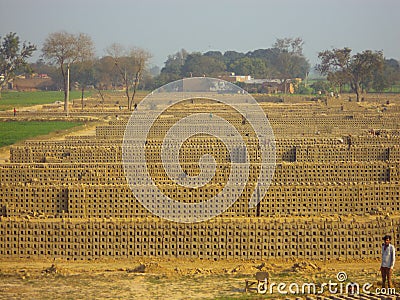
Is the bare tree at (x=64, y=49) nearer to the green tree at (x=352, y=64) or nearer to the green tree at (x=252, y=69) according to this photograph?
the green tree at (x=352, y=64)

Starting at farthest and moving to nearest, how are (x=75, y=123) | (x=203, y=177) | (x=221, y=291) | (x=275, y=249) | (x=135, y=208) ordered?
(x=75, y=123)
(x=203, y=177)
(x=135, y=208)
(x=275, y=249)
(x=221, y=291)

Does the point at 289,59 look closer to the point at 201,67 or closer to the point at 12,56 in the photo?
the point at 201,67

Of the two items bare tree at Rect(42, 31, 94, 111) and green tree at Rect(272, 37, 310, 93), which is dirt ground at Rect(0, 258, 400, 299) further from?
green tree at Rect(272, 37, 310, 93)

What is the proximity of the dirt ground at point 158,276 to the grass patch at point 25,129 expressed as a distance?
17312 millimetres

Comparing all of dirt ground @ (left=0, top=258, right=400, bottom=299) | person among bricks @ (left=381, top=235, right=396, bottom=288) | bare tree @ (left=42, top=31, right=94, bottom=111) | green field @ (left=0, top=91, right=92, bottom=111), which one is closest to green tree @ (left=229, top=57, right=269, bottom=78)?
green field @ (left=0, top=91, right=92, bottom=111)

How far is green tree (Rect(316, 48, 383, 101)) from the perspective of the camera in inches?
2411

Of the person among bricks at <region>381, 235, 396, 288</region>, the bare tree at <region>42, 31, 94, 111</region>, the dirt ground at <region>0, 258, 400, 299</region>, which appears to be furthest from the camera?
the bare tree at <region>42, 31, 94, 111</region>

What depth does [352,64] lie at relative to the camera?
62938 millimetres

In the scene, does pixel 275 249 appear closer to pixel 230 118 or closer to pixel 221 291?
pixel 221 291

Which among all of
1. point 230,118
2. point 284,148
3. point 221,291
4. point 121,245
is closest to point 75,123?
point 230,118

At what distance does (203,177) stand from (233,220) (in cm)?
510

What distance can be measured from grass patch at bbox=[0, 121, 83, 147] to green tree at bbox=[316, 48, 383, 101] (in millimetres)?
26277

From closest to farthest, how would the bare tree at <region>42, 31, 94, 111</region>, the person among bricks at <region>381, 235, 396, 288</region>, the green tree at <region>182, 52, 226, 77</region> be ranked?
the person among bricks at <region>381, 235, 396, 288</region>
the bare tree at <region>42, 31, 94, 111</region>
the green tree at <region>182, 52, 226, 77</region>

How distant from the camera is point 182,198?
15.4 meters
